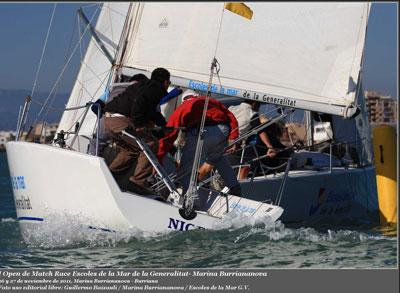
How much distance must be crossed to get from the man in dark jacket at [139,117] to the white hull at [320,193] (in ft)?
5.69

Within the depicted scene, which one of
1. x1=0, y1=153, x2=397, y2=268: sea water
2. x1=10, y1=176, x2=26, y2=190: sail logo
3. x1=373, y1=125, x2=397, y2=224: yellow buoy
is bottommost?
x1=0, y1=153, x2=397, y2=268: sea water

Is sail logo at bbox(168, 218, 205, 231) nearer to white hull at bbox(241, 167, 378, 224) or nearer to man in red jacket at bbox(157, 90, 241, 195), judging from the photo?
man in red jacket at bbox(157, 90, 241, 195)

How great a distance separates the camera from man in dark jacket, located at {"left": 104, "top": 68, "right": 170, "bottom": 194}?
7945mm

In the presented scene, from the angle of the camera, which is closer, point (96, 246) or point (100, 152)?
point (96, 246)

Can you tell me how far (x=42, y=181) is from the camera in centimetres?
779

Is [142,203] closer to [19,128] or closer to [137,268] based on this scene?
[137,268]

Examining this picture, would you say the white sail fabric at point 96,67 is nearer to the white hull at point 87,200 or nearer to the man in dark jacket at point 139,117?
the man in dark jacket at point 139,117

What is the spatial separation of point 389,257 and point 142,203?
6.89 ft

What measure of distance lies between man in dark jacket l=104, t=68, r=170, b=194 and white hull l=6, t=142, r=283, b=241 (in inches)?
18.0

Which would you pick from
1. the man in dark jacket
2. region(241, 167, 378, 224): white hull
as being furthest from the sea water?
region(241, 167, 378, 224): white hull

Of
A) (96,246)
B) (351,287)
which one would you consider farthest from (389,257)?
(96,246)

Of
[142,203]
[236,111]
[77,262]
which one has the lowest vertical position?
[77,262]

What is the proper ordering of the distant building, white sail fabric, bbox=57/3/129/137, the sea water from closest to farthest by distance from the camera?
1. the sea water
2. white sail fabric, bbox=57/3/129/137
3. the distant building

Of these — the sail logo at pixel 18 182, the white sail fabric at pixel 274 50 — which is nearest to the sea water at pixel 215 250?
the sail logo at pixel 18 182
